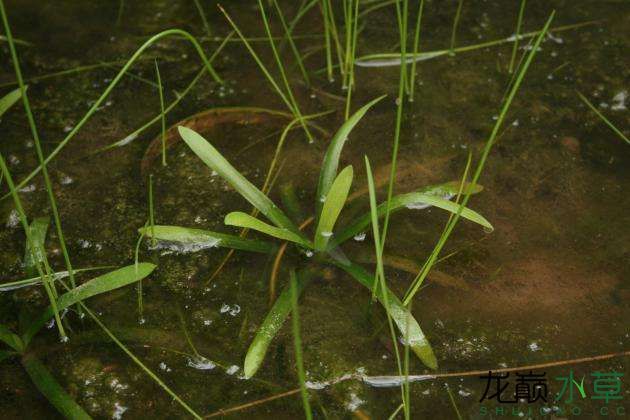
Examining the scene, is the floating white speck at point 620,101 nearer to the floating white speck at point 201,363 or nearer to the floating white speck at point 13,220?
the floating white speck at point 201,363

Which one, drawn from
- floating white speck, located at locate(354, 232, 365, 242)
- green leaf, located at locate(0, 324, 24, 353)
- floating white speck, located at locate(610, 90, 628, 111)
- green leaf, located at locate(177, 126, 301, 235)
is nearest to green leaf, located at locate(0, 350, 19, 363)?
green leaf, located at locate(0, 324, 24, 353)

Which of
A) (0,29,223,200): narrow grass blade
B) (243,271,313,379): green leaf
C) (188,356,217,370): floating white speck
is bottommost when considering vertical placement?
(188,356,217,370): floating white speck

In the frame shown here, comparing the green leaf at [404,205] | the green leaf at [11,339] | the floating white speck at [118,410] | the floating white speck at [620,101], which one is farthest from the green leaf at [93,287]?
the floating white speck at [620,101]

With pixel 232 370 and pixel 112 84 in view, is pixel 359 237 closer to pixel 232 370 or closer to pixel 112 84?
pixel 232 370

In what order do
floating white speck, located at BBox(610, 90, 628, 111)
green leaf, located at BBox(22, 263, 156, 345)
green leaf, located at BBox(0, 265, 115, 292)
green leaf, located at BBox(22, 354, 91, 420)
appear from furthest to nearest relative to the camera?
floating white speck, located at BBox(610, 90, 628, 111) < green leaf, located at BBox(0, 265, 115, 292) < green leaf, located at BBox(22, 263, 156, 345) < green leaf, located at BBox(22, 354, 91, 420)

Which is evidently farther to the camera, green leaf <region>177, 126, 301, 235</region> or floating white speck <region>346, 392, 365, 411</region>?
green leaf <region>177, 126, 301, 235</region>

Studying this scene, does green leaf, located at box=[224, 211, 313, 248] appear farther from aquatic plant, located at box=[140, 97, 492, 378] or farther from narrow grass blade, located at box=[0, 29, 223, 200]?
narrow grass blade, located at box=[0, 29, 223, 200]

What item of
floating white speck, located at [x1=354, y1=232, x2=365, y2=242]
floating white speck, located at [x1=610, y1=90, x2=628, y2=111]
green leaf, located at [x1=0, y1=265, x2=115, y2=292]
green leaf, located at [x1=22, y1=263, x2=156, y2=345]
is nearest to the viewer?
green leaf, located at [x1=22, y1=263, x2=156, y2=345]
